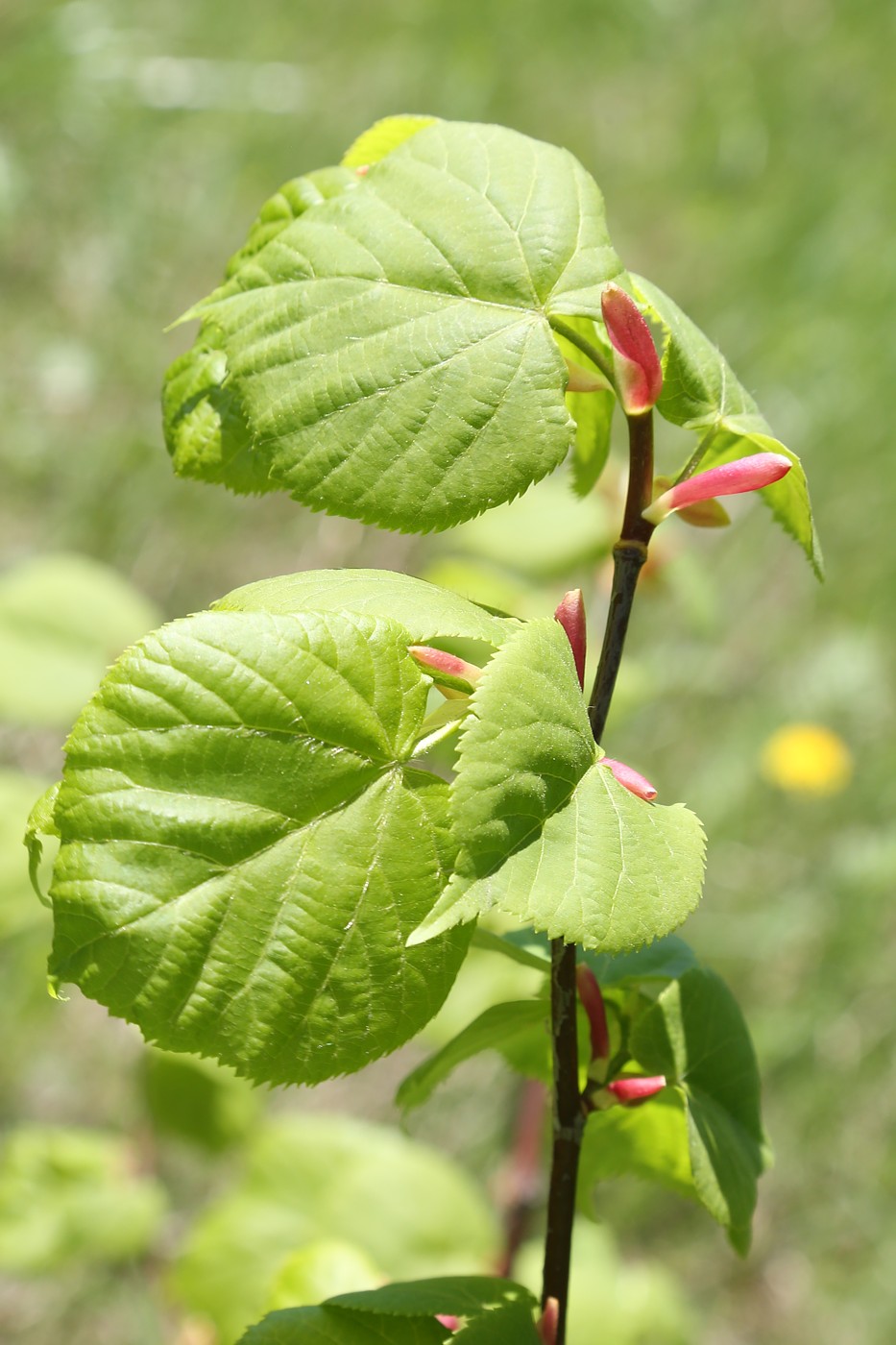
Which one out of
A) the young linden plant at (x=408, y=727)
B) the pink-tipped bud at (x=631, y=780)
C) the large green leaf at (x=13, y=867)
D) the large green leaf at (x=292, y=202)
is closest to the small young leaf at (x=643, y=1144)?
the young linden plant at (x=408, y=727)

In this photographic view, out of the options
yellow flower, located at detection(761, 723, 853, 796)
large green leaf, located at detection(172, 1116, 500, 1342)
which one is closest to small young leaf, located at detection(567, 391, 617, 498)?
large green leaf, located at detection(172, 1116, 500, 1342)

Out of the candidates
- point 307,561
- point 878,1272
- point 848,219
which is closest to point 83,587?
point 307,561

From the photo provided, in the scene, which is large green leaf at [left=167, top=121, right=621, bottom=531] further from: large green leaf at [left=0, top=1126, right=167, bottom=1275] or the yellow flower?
the yellow flower

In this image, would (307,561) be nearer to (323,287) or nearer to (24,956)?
(24,956)

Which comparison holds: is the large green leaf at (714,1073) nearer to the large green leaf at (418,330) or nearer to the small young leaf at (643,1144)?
the small young leaf at (643,1144)

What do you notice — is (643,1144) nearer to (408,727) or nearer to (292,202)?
(408,727)
